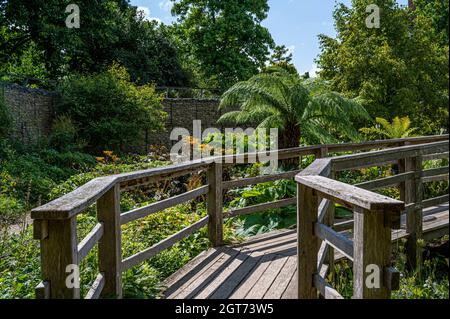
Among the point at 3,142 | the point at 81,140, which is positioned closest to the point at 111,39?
the point at 81,140

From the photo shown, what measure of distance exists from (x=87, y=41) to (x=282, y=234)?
520 inches

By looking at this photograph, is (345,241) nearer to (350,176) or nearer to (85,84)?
(350,176)

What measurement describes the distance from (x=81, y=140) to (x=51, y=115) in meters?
1.89

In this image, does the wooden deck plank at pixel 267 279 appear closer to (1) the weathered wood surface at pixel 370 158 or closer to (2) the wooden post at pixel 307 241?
(2) the wooden post at pixel 307 241

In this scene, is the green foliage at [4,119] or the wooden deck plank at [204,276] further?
the green foliage at [4,119]

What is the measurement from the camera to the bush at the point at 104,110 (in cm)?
1177

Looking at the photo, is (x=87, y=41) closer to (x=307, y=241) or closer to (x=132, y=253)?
(x=132, y=253)

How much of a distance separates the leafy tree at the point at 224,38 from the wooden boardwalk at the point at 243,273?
57.8ft

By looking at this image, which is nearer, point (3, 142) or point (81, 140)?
point (3, 142)

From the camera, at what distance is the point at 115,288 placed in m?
2.23

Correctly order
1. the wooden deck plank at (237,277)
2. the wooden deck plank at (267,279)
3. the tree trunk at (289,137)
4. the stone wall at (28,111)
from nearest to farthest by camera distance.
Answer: the wooden deck plank at (267,279)
the wooden deck plank at (237,277)
the tree trunk at (289,137)
the stone wall at (28,111)

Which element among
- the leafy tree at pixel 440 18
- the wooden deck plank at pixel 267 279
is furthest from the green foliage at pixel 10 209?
the leafy tree at pixel 440 18

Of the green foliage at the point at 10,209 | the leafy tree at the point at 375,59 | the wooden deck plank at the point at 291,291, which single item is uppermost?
the leafy tree at the point at 375,59
